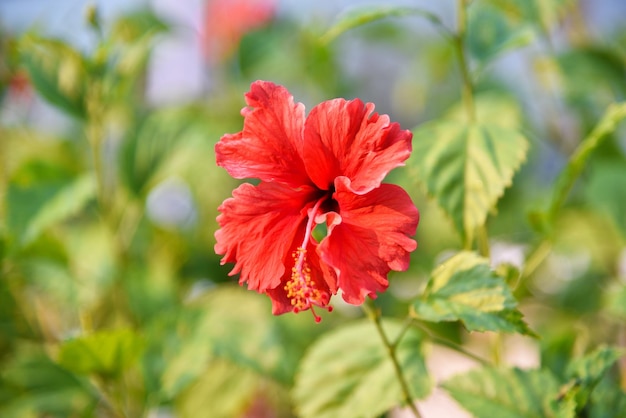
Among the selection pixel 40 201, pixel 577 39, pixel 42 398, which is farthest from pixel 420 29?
pixel 42 398

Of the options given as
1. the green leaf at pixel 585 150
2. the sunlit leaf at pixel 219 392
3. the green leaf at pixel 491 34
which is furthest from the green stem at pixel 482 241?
the sunlit leaf at pixel 219 392

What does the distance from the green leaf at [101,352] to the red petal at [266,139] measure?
0.29m

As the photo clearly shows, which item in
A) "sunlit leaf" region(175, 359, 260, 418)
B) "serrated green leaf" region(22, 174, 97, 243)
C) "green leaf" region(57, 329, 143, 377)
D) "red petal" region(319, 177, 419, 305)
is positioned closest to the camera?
"red petal" region(319, 177, 419, 305)

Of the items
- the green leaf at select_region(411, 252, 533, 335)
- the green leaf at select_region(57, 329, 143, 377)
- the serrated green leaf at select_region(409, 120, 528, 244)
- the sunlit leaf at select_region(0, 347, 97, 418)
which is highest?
the serrated green leaf at select_region(409, 120, 528, 244)

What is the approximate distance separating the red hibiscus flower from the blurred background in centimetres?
14

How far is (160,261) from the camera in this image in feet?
3.51

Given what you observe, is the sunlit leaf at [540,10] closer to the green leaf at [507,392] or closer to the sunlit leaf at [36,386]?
the green leaf at [507,392]

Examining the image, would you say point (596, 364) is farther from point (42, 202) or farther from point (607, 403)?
point (42, 202)

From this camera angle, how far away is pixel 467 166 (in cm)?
56

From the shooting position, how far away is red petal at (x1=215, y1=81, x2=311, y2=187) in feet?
1.42

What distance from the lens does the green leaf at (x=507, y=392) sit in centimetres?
50

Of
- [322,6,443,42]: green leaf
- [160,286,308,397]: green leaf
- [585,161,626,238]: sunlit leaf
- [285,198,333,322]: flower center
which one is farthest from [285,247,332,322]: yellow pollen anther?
[585,161,626,238]: sunlit leaf

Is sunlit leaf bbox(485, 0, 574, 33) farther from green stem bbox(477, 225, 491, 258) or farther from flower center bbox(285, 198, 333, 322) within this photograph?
flower center bbox(285, 198, 333, 322)

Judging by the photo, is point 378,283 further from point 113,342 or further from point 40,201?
point 40,201
